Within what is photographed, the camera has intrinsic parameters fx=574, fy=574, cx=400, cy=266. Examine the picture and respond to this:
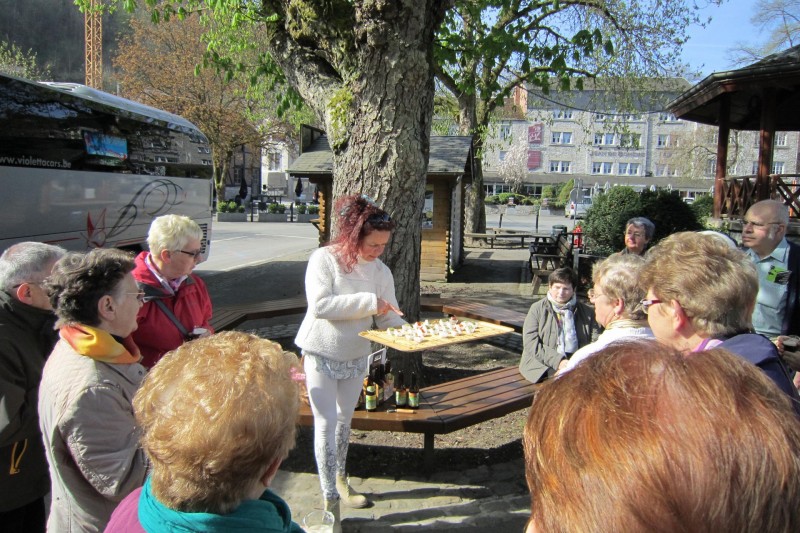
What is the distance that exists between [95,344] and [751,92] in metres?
14.0

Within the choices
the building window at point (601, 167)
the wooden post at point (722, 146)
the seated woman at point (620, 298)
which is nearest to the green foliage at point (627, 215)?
the wooden post at point (722, 146)

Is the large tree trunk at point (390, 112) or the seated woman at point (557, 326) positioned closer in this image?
the seated woman at point (557, 326)

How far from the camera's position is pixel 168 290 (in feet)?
9.80

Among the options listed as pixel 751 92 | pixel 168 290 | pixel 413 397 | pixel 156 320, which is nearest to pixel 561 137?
pixel 751 92

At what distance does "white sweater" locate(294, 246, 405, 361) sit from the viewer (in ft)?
10.8

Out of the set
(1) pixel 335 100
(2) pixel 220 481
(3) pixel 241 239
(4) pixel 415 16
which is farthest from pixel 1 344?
(3) pixel 241 239

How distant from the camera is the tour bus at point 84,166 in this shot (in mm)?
8711

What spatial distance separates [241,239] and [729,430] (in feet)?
74.3

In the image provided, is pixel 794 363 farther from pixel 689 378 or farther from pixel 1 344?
pixel 1 344

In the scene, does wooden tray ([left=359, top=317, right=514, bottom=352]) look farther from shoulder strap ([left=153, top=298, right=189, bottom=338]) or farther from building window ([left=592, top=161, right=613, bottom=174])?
building window ([left=592, top=161, right=613, bottom=174])

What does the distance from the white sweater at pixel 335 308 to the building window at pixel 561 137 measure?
7884 centimetres

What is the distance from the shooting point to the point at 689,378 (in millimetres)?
868

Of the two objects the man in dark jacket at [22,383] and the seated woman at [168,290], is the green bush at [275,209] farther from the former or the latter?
the man in dark jacket at [22,383]

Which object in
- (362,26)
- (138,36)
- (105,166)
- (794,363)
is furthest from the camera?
(138,36)
